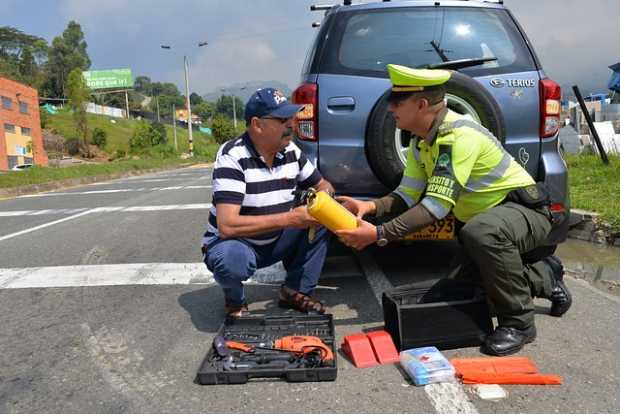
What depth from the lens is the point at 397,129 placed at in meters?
3.50

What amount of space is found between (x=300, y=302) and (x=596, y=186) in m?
6.11

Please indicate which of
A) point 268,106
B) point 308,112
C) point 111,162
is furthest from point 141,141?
point 268,106

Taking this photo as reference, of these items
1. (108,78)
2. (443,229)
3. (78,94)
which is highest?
(108,78)

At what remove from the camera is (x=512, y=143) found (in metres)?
3.60

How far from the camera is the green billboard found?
281 feet

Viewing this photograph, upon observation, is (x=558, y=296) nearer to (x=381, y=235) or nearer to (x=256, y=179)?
(x=381, y=235)

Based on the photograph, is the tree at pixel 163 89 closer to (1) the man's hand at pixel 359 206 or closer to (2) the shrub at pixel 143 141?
(2) the shrub at pixel 143 141

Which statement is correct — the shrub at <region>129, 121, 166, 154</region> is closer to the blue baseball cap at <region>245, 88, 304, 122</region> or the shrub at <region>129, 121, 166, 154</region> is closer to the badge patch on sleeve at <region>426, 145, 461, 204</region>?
the blue baseball cap at <region>245, 88, 304, 122</region>

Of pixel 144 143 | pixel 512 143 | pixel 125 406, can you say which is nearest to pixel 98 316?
pixel 125 406

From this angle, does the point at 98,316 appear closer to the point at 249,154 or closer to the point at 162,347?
the point at 162,347

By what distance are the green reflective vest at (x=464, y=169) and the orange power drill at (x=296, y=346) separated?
35.5 inches

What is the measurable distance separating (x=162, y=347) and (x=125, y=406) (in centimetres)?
66

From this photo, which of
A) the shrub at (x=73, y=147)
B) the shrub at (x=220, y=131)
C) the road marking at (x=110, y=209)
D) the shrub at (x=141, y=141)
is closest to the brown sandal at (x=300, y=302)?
the road marking at (x=110, y=209)

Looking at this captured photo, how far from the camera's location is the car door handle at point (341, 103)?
3553 mm
